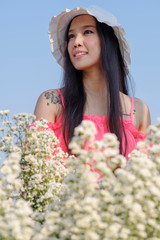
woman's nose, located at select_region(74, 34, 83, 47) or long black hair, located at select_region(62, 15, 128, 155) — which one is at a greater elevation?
woman's nose, located at select_region(74, 34, 83, 47)

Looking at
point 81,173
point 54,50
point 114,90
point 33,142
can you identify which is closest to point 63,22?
point 54,50

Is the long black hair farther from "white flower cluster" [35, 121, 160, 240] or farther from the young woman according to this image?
"white flower cluster" [35, 121, 160, 240]

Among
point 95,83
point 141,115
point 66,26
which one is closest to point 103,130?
point 95,83

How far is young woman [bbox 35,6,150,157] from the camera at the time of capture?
3928 millimetres

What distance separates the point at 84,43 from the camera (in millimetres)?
3906

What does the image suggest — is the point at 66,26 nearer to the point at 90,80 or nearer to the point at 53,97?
the point at 90,80

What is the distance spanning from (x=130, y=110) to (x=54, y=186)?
258 centimetres

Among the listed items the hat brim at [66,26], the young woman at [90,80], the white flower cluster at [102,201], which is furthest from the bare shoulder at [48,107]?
the white flower cluster at [102,201]

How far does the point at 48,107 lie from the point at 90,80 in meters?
0.69

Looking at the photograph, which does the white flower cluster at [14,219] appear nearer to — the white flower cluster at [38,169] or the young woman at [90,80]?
the white flower cluster at [38,169]

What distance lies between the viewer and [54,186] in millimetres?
2143

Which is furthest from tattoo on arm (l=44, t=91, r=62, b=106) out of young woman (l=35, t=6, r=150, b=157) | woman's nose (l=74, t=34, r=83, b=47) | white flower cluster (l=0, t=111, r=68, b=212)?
white flower cluster (l=0, t=111, r=68, b=212)

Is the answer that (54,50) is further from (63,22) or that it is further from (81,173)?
(81,173)

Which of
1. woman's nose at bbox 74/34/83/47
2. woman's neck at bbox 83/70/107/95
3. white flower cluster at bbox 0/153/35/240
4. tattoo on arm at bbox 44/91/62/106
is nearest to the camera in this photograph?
white flower cluster at bbox 0/153/35/240
